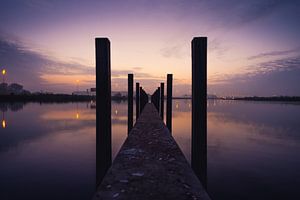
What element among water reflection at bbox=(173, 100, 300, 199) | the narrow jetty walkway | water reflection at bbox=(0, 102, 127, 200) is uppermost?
the narrow jetty walkway

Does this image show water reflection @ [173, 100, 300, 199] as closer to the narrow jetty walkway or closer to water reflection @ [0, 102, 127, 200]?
the narrow jetty walkway

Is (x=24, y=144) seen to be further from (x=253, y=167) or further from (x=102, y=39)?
(x=253, y=167)

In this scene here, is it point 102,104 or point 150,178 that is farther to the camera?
point 102,104

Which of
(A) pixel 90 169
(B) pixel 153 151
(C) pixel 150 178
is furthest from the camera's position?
(A) pixel 90 169

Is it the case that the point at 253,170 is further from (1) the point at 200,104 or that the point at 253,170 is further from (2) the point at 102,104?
(2) the point at 102,104

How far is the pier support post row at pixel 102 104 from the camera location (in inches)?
150

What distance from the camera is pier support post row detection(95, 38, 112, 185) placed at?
3816 mm

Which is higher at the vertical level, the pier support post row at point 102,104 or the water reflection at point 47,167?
the pier support post row at point 102,104

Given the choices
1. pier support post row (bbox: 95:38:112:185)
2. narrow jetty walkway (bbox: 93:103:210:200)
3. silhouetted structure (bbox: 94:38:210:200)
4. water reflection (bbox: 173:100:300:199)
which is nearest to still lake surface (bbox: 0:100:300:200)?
water reflection (bbox: 173:100:300:199)

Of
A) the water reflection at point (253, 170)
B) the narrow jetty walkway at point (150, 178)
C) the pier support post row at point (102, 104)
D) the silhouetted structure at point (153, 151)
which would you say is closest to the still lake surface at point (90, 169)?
the water reflection at point (253, 170)

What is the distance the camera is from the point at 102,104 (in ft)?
12.7

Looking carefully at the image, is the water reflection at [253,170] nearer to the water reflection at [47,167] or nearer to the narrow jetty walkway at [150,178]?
the narrow jetty walkway at [150,178]

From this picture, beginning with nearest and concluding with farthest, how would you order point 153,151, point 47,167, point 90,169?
1. point 153,151
2. point 47,167
3. point 90,169

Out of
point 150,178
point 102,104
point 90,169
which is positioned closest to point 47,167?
point 90,169
